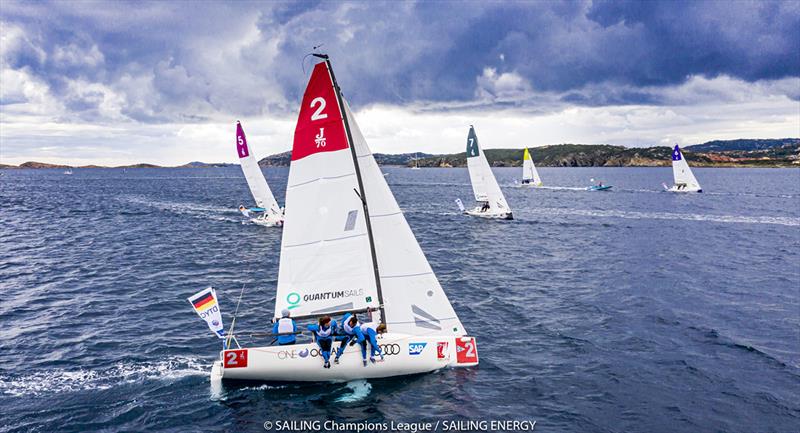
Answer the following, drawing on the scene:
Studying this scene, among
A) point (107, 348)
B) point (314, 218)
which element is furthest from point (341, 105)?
point (107, 348)

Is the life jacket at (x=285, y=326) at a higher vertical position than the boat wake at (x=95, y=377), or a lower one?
higher

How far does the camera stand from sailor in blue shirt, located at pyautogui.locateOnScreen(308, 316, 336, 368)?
56.2 feet

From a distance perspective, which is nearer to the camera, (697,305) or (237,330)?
(237,330)

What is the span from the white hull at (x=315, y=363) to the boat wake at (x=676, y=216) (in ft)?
187

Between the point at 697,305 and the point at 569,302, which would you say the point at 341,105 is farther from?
the point at 697,305

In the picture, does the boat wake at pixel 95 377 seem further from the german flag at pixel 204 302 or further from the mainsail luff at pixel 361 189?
the mainsail luff at pixel 361 189

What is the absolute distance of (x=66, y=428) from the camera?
15.3 metres

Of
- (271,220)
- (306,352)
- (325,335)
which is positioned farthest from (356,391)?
(271,220)

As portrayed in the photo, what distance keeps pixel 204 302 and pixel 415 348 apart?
770 centimetres

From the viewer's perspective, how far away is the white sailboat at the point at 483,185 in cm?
6191

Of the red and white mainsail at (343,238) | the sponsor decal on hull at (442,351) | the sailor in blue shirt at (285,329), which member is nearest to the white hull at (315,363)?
the sponsor decal on hull at (442,351)

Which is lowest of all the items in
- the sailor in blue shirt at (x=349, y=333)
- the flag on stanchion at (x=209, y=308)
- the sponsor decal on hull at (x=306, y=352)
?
the sponsor decal on hull at (x=306, y=352)

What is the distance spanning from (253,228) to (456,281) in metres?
32.7

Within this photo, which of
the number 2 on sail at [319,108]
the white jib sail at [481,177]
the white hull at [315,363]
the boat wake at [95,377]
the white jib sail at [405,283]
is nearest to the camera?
the number 2 on sail at [319,108]
